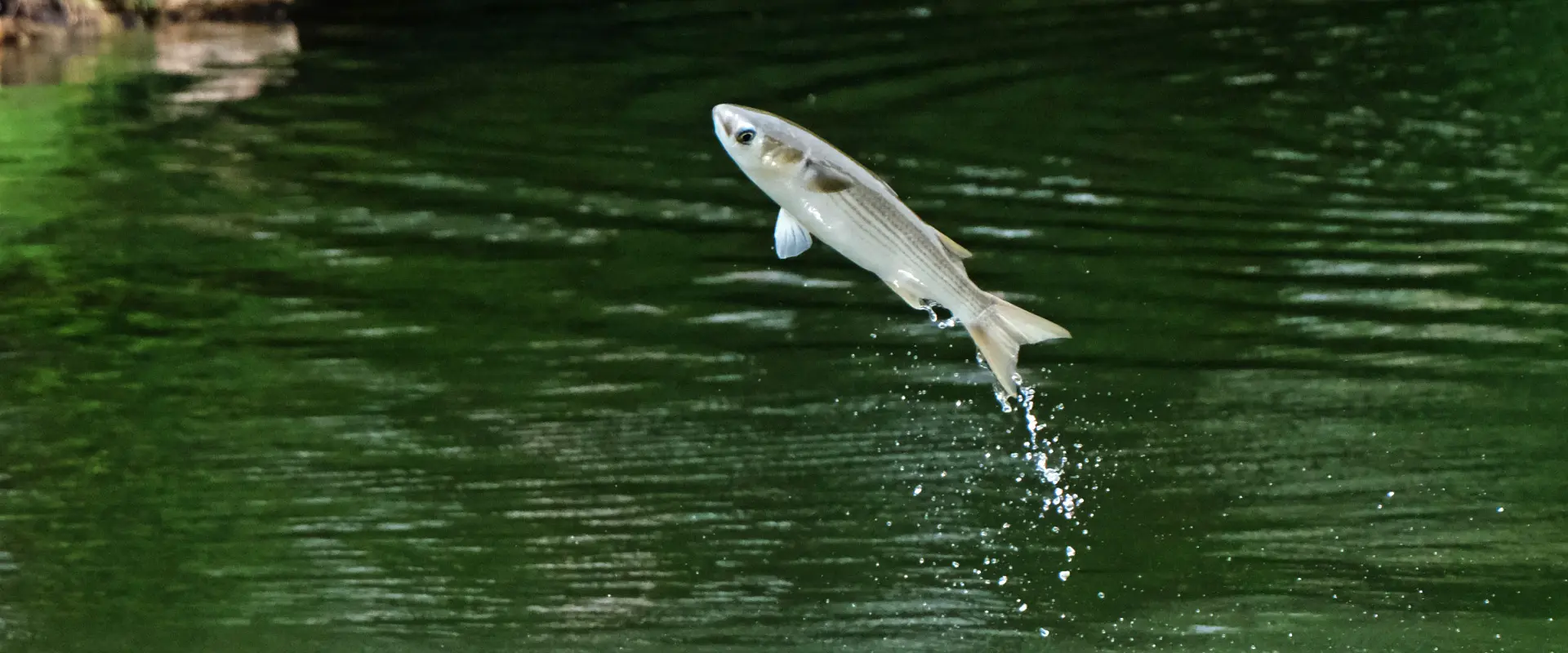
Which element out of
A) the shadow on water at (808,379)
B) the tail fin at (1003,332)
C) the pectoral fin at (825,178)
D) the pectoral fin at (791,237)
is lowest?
the shadow on water at (808,379)

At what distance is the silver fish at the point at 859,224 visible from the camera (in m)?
0.71

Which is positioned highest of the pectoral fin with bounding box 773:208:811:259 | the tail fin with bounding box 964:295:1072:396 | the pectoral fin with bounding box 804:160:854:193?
the pectoral fin with bounding box 804:160:854:193

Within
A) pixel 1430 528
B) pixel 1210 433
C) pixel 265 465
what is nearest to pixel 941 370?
pixel 1210 433

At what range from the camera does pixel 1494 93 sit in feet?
8.93

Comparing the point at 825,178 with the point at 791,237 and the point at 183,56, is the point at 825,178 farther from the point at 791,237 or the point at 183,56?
the point at 183,56

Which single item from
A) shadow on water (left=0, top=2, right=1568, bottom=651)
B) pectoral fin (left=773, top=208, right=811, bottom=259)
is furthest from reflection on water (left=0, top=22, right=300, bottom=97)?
pectoral fin (left=773, top=208, right=811, bottom=259)

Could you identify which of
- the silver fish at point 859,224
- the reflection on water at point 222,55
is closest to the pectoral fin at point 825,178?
the silver fish at point 859,224

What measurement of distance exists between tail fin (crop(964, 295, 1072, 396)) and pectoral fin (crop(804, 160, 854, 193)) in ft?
0.55

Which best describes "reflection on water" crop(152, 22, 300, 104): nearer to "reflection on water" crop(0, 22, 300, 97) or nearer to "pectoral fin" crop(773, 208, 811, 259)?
"reflection on water" crop(0, 22, 300, 97)

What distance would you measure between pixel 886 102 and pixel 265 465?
1.62 m

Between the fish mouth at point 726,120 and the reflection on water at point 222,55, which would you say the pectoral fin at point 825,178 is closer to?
the fish mouth at point 726,120

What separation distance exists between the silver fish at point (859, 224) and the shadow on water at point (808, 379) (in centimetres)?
77

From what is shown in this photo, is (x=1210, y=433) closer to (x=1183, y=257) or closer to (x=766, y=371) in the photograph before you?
(x=1183, y=257)

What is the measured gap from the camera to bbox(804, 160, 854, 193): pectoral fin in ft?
2.37
